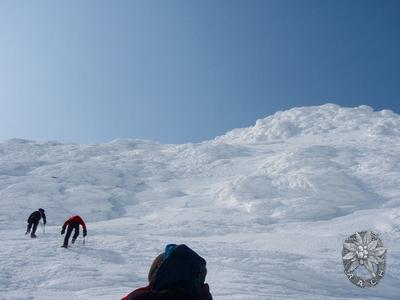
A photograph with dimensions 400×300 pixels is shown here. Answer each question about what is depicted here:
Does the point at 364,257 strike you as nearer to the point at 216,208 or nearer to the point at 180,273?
the point at 180,273

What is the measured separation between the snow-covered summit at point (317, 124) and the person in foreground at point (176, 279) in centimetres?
6399

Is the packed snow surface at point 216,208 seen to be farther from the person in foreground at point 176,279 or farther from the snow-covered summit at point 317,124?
the person in foreground at point 176,279

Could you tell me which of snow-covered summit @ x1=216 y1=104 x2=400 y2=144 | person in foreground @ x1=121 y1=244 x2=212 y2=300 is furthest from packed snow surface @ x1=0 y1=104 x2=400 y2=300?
person in foreground @ x1=121 y1=244 x2=212 y2=300

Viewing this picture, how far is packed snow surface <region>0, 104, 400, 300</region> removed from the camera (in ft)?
43.5

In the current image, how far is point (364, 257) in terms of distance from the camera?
43.6ft

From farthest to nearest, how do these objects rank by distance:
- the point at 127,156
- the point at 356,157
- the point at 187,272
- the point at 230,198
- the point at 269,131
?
the point at 269,131 < the point at 127,156 < the point at 356,157 < the point at 230,198 < the point at 187,272

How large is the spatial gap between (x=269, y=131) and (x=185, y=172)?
31.6 m

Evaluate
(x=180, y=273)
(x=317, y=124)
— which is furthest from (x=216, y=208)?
(x=317, y=124)

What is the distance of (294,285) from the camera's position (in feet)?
43.1

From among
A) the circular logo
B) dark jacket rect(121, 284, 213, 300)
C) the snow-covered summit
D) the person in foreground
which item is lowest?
dark jacket rect(121, 284, 213, 300)

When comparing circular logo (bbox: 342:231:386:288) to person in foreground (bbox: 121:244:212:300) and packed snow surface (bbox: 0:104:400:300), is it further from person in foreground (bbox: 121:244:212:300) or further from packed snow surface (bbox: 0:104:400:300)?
person in foreground (bbox: 121:244:212:300)

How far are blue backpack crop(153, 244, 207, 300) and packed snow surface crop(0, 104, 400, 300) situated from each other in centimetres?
882

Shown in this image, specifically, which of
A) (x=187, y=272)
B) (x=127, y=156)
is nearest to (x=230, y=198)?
(x=127, y=156)

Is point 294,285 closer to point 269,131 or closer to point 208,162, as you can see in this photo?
point 208,162
